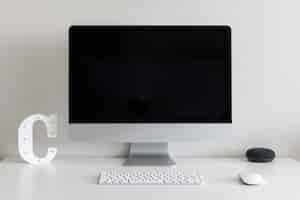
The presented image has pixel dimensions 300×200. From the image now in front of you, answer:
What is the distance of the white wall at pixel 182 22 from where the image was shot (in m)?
1.91

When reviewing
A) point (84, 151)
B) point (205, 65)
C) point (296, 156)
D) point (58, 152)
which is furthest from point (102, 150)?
point (296, 156)

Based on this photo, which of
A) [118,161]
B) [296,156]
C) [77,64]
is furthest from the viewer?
[296,156]

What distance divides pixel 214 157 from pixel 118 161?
451mm

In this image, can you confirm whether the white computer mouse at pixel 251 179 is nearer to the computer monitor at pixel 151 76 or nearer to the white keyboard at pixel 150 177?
the white keyboard at pixel 150 177

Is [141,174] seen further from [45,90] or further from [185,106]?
[45,90]

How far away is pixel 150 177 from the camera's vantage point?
1491mm

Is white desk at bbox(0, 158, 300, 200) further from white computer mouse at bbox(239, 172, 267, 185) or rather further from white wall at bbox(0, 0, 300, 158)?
white wall at bbox(0, 0, 300, 158)

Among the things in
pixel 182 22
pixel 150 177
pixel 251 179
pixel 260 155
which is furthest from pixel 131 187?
pixel 182 22

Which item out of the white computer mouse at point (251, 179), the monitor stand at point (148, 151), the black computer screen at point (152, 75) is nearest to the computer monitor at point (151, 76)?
the black computer screen at point (152, 75)

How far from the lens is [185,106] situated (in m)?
1.71

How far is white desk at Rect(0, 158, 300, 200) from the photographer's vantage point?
1.32 meters

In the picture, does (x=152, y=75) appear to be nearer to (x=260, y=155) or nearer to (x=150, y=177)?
(x=150, y=177)

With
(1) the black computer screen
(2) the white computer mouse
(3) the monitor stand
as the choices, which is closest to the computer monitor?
(1) the black computer screen

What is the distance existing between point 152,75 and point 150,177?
0.43 meters
